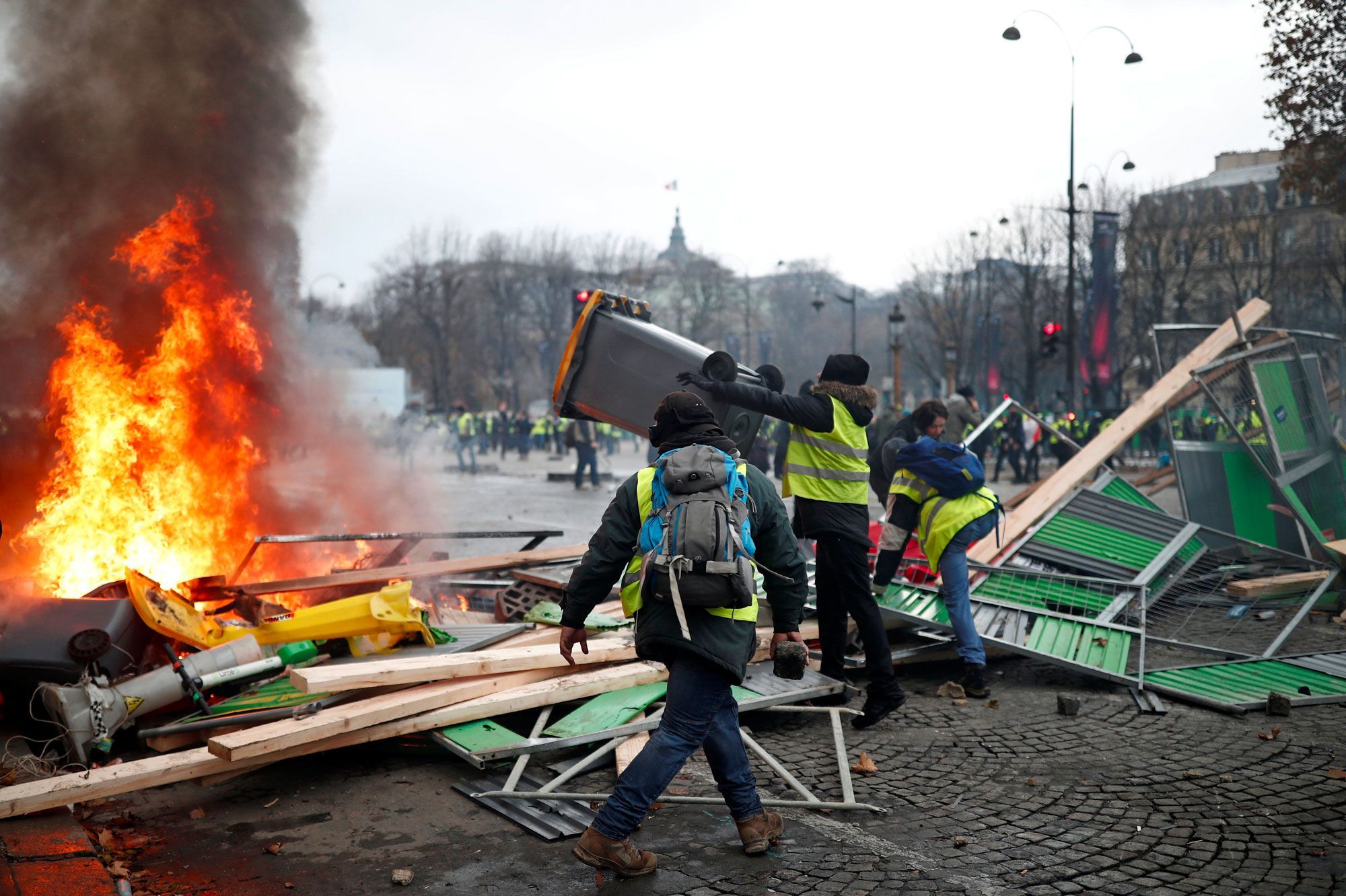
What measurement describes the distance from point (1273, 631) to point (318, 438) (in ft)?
31.1

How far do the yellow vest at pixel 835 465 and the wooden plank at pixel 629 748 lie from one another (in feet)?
5.28

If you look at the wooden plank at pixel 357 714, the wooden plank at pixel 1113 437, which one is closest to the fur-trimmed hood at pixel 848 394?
the wooden plank at pixel 357 714

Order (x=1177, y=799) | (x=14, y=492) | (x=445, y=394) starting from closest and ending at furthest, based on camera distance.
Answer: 1. (x=1177, y=799)
2. (x=14, y=492)
3. (x=445, y=394)

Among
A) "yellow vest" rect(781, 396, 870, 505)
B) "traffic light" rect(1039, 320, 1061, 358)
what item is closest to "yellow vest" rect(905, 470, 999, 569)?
"yellow vest" rect(781, 396, 870, 505)

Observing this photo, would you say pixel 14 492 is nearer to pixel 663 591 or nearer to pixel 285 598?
pixel 285 598

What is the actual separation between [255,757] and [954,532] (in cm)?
404

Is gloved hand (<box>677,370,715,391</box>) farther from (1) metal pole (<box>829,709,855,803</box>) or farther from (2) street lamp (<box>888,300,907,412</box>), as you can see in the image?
(2) street lamp (<box>888,300,907,412</box>)

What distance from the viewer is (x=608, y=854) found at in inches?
141

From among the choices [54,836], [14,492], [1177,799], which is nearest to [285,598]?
[14,492]

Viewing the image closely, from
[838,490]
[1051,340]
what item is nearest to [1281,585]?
[838,490]

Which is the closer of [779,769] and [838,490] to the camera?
[779,769]

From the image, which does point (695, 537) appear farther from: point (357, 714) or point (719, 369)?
point (719, 369)

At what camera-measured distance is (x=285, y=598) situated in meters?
7.57

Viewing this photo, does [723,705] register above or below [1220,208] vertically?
below
